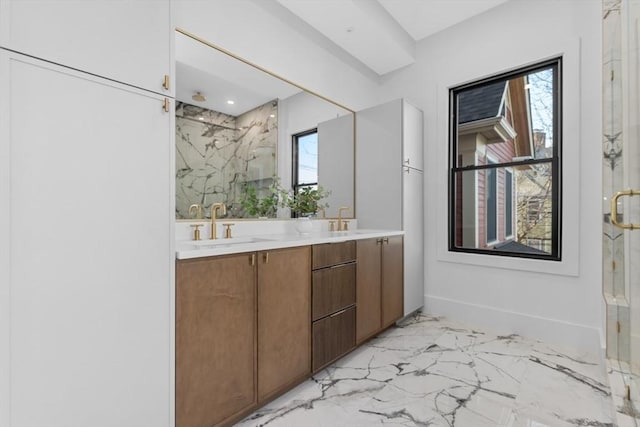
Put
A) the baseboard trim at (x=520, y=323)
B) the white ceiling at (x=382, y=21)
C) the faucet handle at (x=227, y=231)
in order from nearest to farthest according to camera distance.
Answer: the faucet handle at (x=227, y=231), the baseboard trim at (x=520, y=323), the white ceiling at (x=382, y=21)

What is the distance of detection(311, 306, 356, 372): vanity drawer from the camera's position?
6.38 feet

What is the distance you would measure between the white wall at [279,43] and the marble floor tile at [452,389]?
7.56ft

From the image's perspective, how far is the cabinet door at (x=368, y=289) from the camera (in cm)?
234

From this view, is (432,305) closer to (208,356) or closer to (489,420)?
(489,420)

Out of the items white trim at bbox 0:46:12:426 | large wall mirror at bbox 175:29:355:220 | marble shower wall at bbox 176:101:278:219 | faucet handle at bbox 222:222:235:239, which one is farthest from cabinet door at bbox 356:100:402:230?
white trim at bbox 0:46:12:426

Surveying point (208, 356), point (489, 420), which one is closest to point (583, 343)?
point (489, 420)

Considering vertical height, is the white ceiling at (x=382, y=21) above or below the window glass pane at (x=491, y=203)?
above

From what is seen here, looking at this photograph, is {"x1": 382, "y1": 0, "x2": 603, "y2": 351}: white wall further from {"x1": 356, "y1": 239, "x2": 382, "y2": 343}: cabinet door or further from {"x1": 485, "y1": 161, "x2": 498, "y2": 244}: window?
{"x1": 356, "y1": 239, "x2": 382, "y2": 343}: cabinet door

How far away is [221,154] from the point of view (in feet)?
6.88

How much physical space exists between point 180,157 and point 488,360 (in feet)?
8.31

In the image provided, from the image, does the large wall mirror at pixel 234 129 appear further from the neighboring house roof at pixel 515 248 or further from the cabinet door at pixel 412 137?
the neighboring house roof at pixel 515 248

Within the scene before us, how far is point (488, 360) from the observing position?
7.26 ft

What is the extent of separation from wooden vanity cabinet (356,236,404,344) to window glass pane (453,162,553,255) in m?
0.82

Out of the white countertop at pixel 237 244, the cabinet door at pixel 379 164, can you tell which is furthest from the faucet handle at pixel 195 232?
the cabinet door at pixel 379 164
